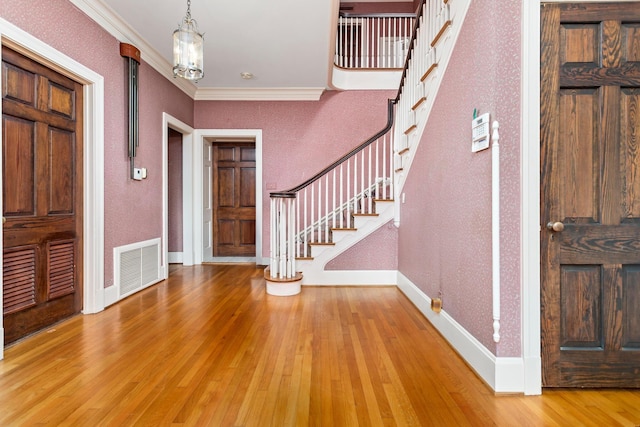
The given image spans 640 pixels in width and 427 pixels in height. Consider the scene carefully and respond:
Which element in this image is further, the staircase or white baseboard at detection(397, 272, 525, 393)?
the staircase

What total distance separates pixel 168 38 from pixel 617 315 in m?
4.82

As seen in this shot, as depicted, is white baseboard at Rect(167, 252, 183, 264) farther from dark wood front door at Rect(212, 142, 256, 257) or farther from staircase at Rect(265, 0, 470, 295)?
staircase at Rect(265, 0, 470, 295)

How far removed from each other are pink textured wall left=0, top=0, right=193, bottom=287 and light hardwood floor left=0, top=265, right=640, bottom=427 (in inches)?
42.4

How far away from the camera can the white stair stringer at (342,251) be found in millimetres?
4402

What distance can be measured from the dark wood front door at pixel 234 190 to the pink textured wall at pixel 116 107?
1.31m

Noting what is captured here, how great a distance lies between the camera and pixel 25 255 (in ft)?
8.63

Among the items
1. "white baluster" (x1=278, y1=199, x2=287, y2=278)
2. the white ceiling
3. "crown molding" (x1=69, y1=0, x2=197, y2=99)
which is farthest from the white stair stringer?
"crown molding" (x1=69, y1=0, x2=197, y2=99)

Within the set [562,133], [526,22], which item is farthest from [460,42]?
[562,133]

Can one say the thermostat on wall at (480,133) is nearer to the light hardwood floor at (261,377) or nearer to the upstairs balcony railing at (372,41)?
the light hardwood floor at (261,377)

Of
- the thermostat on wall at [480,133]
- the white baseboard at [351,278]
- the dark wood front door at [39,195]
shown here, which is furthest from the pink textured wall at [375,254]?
the dark wood front door at [39,195]

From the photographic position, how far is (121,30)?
3562mm

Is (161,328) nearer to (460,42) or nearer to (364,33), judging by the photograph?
(460,42)

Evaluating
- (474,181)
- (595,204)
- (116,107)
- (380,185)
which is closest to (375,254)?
(380,185)

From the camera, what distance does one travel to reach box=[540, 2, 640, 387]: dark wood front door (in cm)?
186
